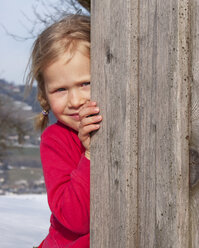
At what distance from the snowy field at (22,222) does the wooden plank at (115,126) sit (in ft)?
15.1

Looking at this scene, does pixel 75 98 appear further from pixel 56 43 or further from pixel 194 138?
pixel 194 138

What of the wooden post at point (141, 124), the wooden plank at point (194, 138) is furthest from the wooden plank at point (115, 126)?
the wooden plank at point (194, 138)

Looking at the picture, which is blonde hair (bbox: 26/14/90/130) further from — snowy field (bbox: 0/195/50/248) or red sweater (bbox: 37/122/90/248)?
snowy field (bbox: 0/195/50/248)

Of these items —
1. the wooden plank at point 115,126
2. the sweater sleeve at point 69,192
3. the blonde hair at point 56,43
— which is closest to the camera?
the wooden plank at point 115,126

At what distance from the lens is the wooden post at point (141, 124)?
141cm

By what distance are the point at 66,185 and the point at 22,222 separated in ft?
20.0

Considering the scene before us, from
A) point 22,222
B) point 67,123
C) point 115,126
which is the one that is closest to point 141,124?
point 115,126

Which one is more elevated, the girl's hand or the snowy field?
the girl's hand

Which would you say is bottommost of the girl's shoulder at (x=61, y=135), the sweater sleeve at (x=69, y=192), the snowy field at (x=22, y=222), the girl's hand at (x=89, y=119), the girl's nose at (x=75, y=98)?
the snowy field at (x=22, y=222)

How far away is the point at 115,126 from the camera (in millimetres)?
1630

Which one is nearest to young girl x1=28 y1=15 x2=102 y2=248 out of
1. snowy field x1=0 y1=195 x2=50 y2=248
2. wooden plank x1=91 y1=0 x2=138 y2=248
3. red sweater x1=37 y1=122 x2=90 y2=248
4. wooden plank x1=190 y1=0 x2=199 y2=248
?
red sweater x1=37 y1=122 x2=90 y2=248

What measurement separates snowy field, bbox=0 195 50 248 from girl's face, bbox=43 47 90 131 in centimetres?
444

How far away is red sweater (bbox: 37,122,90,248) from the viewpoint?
1.82 m

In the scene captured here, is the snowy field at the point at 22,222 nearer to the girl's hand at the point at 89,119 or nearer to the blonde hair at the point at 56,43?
the blonde hair at the point at 56,43
